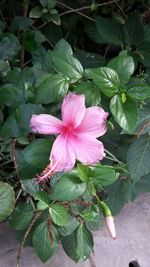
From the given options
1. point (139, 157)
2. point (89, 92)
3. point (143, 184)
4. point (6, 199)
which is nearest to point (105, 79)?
point (89, 92)

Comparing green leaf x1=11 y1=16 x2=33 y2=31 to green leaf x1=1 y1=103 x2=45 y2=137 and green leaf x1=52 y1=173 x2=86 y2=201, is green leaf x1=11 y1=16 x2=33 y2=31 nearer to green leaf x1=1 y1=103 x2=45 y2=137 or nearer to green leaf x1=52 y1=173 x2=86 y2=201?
green leaf x1=1 y1=103 x2=45 y2=137

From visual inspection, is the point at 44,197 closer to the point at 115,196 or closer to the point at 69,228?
the point at 69,228

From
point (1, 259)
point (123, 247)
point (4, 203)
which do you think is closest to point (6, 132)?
point (4, 203)

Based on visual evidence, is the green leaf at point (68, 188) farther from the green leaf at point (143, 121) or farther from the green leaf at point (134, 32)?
the green leaf at point (134, 32)

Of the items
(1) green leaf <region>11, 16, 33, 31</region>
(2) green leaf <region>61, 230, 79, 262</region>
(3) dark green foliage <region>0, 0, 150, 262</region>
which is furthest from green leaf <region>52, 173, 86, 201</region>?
(1) green leaf <region>11, 16, 33, 31</region>

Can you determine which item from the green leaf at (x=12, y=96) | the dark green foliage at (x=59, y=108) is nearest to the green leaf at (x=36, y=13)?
the dark green foliage at (x=59, y=108)

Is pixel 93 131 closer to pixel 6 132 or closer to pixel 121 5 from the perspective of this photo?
pixel 6 132
